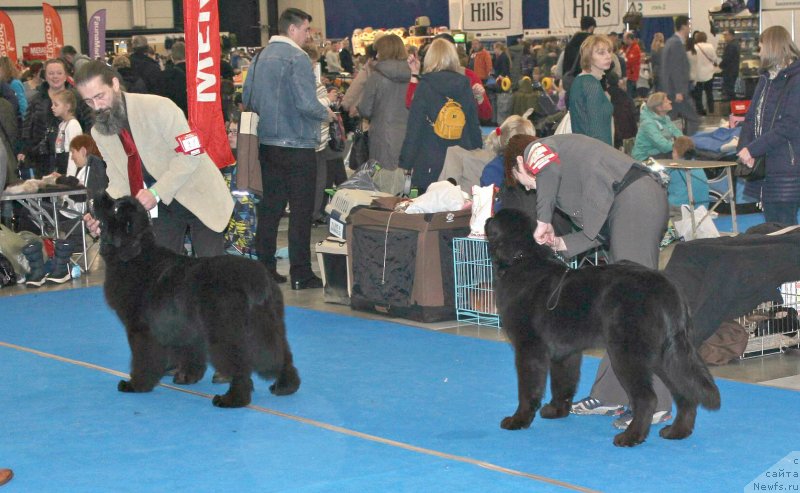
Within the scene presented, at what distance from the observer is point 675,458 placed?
3910 millimetres

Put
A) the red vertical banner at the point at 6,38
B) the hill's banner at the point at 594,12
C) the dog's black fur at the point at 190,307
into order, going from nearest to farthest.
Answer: the dog's black fur at the point at 190,307
the hill's banner at the point at 594,12
the red vertical banner at the point at 6,38

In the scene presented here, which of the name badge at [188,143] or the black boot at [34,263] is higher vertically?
the name badge at [188,143]

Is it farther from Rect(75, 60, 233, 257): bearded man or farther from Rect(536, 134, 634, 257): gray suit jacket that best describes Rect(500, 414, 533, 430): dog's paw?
Rect(75, 60, 233, 257): bearded man

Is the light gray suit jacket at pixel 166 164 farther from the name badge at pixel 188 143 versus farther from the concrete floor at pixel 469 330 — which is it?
the concrete floor at pixel 469 330

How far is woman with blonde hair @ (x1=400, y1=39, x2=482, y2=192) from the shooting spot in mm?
7961

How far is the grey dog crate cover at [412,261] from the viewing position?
668 cm

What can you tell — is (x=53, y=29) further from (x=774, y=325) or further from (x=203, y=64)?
(x=774, y=325)

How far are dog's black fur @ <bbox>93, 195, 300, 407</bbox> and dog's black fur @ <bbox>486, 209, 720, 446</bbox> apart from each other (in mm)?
1090

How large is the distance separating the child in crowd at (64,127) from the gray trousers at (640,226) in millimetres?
7076

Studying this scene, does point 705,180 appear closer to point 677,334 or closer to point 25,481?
point 677,334

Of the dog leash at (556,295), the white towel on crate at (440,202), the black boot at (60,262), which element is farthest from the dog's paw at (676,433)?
the black boot at (60,262)

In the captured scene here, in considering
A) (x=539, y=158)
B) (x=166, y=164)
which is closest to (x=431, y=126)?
(x=166, y=164)

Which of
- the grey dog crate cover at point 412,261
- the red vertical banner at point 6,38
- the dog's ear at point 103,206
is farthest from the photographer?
the red vertical banner at point 6,38

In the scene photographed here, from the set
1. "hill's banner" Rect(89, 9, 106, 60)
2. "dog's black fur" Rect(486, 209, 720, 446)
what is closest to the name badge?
"dog's black fur" Rect(486, 209, 720, 446)
